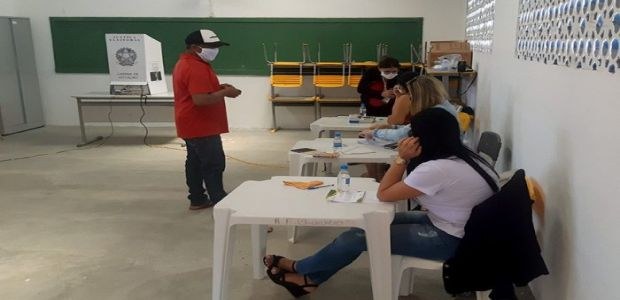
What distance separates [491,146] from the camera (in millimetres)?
2900

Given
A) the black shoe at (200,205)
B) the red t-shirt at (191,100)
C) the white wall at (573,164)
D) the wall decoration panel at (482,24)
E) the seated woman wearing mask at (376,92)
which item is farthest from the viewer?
the seated woman wearing mask at (376,92)

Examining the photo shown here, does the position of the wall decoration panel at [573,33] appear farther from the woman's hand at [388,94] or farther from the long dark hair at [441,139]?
the woman's hand at [388,94]

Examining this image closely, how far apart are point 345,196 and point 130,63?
5.32m

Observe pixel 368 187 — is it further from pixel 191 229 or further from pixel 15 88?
pixel 15 88

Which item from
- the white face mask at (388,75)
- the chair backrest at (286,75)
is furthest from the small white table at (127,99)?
the white face mask at (388,75)

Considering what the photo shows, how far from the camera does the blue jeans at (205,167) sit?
149 inches

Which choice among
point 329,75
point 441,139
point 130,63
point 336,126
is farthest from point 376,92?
point 130,63

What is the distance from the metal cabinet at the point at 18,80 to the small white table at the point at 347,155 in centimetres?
607

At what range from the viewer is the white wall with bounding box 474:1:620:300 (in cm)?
149

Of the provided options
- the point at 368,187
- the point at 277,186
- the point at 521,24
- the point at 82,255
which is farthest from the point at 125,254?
the point at 521,24

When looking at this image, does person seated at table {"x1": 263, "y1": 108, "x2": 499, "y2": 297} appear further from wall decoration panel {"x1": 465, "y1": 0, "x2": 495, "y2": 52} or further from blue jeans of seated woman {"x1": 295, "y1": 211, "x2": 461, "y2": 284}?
wall decoration panel {"x1": 465, "y1": 0, "x2": 495, "y2": 52}

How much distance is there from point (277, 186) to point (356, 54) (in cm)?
560

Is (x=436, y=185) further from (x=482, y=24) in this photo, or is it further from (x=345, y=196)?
(x=482, y=24)

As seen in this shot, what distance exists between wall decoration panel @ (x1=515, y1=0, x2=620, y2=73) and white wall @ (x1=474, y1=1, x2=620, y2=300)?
0.05 meters
